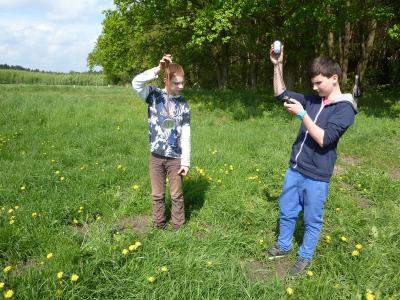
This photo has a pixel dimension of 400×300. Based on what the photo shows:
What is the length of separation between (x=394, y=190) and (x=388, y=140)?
3918 millimetres

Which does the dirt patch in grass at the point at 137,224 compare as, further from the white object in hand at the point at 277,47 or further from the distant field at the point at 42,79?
the distant field at the point at 42,79

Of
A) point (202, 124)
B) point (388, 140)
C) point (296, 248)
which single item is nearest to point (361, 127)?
point (388, 140)

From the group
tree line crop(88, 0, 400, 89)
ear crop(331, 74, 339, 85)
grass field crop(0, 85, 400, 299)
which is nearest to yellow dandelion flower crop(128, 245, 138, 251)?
grass field crop(0, 85, 400, 299)

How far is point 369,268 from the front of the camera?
3.32m

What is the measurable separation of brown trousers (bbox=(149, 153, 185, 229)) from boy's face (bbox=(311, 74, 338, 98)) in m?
1.71

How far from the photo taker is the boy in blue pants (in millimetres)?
2863

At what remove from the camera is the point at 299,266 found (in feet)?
11.1

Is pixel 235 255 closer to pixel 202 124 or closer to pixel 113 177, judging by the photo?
pixel 113 177

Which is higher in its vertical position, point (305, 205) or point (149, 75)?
point (149, 75)

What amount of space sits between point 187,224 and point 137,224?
0.66m

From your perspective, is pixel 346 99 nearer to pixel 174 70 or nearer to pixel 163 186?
pixel 174 70

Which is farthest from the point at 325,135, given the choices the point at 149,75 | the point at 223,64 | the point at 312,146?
the point at 223,64

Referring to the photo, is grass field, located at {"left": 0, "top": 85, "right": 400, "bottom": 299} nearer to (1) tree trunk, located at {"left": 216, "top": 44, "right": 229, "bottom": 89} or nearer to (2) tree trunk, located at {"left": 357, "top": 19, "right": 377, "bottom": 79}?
(2) tree trunk, located at {"left": 357, "top": 19, "right": 377, "bottom": 79}

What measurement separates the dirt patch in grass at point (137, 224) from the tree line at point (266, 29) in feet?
27.4
